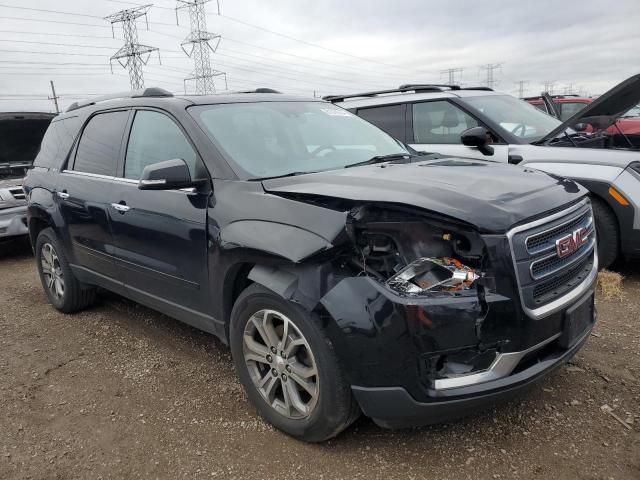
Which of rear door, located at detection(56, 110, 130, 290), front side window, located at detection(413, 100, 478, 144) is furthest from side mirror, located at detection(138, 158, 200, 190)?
front side window, located at detection(413, 100, 478, 144)

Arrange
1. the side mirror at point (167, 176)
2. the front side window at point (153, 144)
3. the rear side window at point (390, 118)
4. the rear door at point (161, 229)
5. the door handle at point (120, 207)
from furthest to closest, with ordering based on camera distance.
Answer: the rear side window at point (390, 118) → the door handle at point (120, 207) → the front side window at point (153, 144) → the rear door at point (161, 229) → the side mirror at point (167, 176)

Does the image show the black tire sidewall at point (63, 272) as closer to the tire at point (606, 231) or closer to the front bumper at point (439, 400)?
the front bumper at point (439, 400)

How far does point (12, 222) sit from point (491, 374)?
7.17m

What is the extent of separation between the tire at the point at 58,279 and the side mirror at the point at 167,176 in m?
2.19

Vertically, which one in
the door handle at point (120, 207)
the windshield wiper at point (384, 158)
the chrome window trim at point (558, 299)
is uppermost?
the windshield wiper at point (384, 158)

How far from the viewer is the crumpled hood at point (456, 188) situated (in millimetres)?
2369

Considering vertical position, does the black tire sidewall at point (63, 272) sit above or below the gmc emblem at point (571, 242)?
below

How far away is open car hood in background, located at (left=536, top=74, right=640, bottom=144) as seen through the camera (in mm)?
4688

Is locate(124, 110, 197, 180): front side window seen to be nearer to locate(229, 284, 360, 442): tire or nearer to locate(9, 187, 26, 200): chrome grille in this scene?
locate(229, 284, 360, 442): tire

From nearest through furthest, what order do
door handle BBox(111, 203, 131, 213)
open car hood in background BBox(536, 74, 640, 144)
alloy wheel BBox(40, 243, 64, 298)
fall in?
door handle BBox(111, 203, 131, 213)
open car hood in background BBox(536, 74, 640, 144)
alloy wheel BBox(40, 243, 64, 298)

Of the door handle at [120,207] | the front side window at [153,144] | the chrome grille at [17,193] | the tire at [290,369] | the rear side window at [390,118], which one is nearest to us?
the tire at [290,369]

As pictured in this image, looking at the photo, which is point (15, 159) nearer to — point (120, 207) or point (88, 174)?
point (88, 174)

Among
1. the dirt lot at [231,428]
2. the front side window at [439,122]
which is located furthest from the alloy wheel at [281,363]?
the front side window at [439,122]

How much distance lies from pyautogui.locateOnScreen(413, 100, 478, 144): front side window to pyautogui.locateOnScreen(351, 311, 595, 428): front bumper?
4.11m
